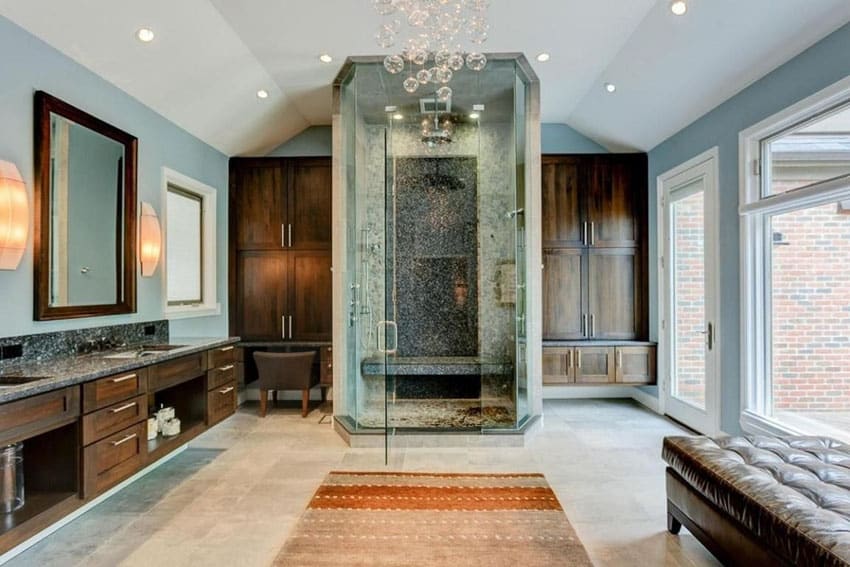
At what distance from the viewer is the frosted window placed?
4.57 m

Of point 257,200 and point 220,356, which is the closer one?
point 220,356

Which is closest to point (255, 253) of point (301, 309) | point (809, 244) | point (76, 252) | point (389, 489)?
point (301, 309)

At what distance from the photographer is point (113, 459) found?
2.69 m

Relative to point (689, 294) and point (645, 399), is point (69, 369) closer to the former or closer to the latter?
point (689, 294)

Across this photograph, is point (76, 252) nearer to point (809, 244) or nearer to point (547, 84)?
point (547, 84)

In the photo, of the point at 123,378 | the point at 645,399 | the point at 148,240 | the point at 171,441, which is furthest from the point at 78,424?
the point at 645,399

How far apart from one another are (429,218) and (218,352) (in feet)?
7.79

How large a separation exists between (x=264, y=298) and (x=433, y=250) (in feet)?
6.92

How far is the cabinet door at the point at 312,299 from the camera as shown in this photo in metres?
5.56

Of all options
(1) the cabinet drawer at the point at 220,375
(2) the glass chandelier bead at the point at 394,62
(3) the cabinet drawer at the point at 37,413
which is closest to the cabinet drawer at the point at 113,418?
(3) the cabinet drawer at the point at 37,413

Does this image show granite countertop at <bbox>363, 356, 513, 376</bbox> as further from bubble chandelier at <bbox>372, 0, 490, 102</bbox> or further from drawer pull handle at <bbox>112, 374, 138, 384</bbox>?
bubble chandelier at <bbox>372, 0, 490, 102</bbox>

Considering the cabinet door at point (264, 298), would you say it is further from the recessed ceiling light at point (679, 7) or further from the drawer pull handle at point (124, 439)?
the recessed ceiling light at point (679, 7)

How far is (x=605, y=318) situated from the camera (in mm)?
5520

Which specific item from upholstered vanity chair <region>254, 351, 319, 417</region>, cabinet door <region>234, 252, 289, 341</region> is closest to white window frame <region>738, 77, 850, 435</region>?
upholstered vanity chair <region>254, 351, 319, 417</region>
